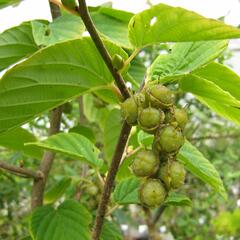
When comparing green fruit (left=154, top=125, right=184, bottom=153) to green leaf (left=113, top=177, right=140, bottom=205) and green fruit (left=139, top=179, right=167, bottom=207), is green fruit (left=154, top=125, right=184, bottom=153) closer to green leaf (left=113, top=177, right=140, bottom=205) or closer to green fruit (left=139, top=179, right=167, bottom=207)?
green fruit (left=139, top=179, right=167, bottom=207)

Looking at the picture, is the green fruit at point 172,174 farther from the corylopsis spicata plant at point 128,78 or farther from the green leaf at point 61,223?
the green leaf at point 61,223

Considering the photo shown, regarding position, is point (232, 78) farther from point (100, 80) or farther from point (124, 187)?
Answer: point (124, 187)

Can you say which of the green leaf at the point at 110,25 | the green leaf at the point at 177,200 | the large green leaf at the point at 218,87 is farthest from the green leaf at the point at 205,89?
the green leaf at the point at 177,200

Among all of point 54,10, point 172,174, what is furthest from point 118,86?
point 54,10

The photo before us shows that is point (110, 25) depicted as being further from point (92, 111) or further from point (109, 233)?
point (92, 111)

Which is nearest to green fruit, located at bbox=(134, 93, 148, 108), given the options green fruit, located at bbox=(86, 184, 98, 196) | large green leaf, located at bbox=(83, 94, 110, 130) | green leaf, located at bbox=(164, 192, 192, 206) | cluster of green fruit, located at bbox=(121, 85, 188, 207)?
cluster of green fruit, located at bbox=(121, 85, 188, 207)

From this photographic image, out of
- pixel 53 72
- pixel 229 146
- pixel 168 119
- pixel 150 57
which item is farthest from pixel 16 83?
pixel 229 146

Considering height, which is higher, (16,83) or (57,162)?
(16,83)
